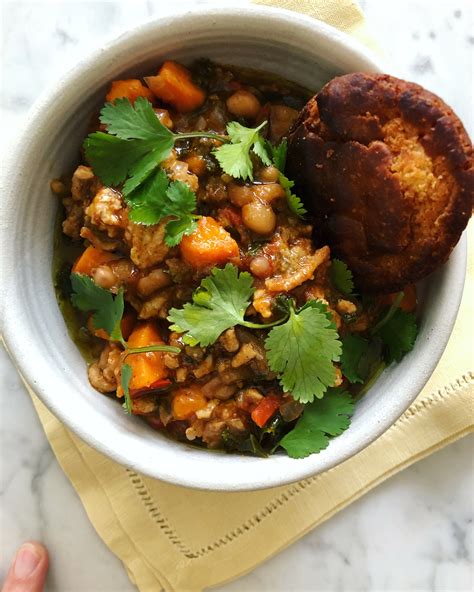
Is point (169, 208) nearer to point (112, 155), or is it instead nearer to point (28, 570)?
point (112, 155)

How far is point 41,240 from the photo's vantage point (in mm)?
2607

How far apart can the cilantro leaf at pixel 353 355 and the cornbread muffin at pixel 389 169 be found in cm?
27

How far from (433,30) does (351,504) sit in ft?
Answer: 6.82

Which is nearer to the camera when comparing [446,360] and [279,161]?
[279,161]

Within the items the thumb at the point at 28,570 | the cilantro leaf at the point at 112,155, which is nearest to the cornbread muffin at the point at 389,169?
the cilantro leaf at the point at 112,155

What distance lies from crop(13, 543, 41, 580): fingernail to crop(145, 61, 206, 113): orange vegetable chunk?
6.39ft

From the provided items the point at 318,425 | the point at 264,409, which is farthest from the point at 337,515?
the point at 264,409

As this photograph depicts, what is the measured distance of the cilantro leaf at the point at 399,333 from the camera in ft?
8.29

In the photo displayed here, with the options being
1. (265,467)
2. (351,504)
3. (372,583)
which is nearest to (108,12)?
(265,467)

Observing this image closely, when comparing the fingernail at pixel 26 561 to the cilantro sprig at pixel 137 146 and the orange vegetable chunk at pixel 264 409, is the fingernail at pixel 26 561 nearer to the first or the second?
the orange vegetable chunk at pixel 264 409

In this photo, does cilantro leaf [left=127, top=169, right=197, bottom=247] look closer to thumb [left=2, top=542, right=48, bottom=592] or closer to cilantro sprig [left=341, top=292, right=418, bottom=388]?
cilantro sprig [left=341, top=292, right=418, bottom=388]

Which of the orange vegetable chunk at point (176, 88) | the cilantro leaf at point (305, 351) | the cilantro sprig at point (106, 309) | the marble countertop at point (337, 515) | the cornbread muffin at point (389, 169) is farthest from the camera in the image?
the marble countertop at point (337, 515)

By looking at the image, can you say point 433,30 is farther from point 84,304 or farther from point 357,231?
point 84,304

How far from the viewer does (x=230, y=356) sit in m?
2.42
